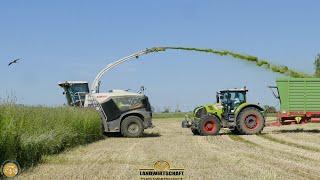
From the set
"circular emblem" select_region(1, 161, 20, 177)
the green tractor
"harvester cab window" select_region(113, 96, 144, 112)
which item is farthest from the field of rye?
the green tractor

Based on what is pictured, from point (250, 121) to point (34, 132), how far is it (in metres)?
12.3

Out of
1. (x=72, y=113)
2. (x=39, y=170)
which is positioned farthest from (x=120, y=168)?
(x=72, y=113)

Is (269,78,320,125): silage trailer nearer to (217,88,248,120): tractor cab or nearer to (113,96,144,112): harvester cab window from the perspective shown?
(217,88,248,120): tractor cab

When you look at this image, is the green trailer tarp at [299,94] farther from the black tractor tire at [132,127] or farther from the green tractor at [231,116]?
the black tractor tire at [132,127]

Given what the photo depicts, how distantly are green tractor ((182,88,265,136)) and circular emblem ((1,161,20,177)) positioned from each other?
13.2 m

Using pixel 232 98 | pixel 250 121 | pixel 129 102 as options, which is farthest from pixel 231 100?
pixel 129 102

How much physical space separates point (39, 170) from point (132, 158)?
296 cm

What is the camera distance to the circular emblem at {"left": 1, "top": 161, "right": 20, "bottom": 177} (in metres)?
10.5

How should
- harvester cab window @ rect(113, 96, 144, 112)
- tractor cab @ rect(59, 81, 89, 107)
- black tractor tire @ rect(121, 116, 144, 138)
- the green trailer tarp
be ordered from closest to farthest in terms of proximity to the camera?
black tractor tire @ rect(121, 116, 144, 138) < harvester cab window @ rect(113, 96, 144, 112) < the green trailer tarp < tractor cab @ rect(59, 81, 89, 107)

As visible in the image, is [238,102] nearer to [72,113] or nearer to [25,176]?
[72,113]

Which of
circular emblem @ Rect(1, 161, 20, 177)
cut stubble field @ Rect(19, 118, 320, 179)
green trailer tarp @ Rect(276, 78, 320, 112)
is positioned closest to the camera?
circular emblem @ Rect(1, 161, 20, 177)

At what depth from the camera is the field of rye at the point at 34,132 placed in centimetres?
1195

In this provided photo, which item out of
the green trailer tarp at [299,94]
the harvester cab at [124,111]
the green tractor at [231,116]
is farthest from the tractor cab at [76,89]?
the green trailer tarp at [299,94]

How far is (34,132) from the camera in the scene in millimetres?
13883
